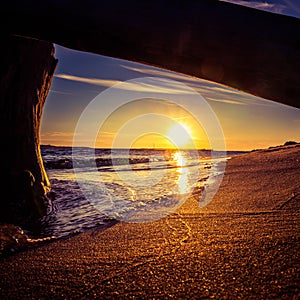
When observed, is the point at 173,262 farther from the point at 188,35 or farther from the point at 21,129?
the point at 21,129

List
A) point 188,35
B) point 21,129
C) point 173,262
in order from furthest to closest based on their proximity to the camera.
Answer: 1. point 21,129
2. point 173,262
3. point 188,35

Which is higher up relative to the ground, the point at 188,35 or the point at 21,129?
the point at 188,35

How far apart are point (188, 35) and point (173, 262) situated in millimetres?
1446

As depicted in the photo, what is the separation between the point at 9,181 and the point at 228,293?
3492mm

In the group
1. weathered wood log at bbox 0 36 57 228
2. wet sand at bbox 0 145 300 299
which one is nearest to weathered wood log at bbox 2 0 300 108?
wet sand at bbox 0 145 300 299

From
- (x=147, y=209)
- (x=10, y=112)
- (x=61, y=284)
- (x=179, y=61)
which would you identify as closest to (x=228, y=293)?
(x=61, y=284)

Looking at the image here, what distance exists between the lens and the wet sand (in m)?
1.45

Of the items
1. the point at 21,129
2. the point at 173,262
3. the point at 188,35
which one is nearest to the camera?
the point at 188,35

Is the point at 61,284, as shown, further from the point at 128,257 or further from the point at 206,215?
the point at 206,215

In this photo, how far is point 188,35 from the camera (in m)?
0.84

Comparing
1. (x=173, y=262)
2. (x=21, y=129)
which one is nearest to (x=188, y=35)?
(x=173, y=262)

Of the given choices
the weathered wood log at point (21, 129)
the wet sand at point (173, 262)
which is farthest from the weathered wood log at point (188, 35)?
the weathered wood log at point (21, 129)

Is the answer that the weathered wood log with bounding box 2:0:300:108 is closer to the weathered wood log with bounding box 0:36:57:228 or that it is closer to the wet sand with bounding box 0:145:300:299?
the wet sand with bounding box 0:145:300:299

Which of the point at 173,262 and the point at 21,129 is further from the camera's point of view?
the point at 21,129
